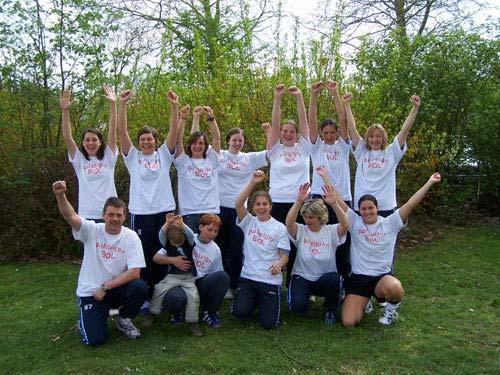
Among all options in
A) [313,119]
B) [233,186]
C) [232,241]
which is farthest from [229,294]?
[313,119]

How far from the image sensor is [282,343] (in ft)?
13.9

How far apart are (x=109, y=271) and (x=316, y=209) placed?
1.96 m

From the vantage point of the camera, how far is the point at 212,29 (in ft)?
55.8

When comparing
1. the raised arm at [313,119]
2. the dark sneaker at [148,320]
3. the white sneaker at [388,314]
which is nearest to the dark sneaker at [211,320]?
the dark sneaker at [148,320]

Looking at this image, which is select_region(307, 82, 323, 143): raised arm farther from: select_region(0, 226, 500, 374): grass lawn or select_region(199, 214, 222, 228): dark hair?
select_region(0, 226, 500, 374): grass lawn

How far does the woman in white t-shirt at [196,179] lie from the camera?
5.08 meters

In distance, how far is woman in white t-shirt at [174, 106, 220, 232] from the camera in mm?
5078

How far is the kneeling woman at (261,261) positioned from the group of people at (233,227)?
0.03ft

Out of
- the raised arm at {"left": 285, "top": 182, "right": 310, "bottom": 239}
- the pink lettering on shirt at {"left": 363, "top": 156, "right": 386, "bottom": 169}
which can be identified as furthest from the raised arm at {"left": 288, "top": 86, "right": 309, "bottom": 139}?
the raised arm at {"left": 285, "top": 182, "right": 310, "bottom": 239}

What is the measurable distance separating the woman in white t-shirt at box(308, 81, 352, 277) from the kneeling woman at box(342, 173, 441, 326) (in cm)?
43

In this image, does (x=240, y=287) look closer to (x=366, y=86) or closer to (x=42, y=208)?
(x=42, y=208)

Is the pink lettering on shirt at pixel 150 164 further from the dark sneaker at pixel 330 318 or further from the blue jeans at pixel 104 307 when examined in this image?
the dark sneaker at pixel 330 318

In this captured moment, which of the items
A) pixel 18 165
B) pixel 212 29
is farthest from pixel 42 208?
pixel 212 29

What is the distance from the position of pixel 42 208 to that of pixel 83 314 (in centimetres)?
368
